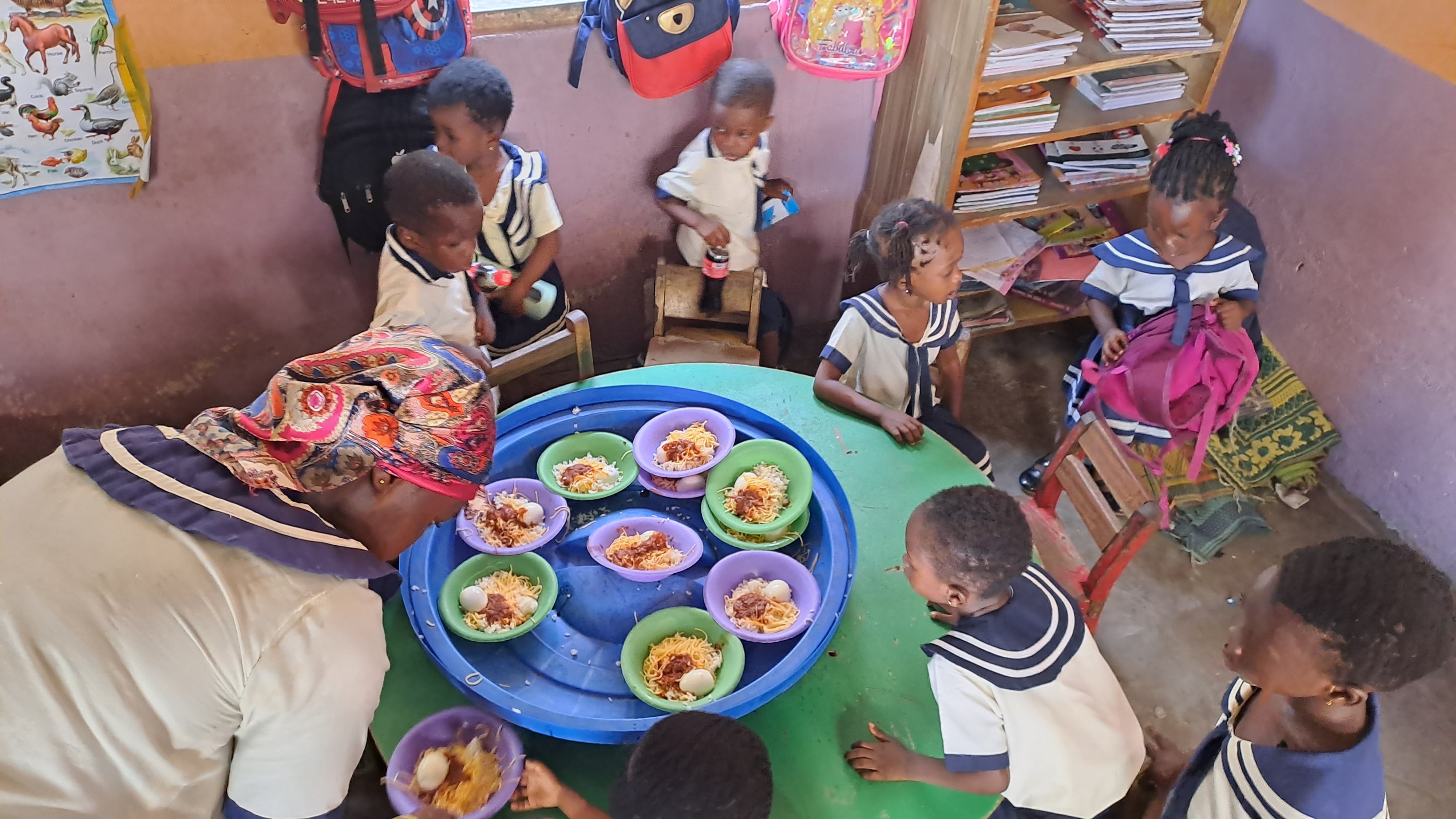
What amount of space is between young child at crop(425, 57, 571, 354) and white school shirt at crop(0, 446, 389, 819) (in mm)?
1827

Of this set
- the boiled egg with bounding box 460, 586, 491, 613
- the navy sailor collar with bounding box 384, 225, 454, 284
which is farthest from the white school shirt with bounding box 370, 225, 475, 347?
the boiled egg with bounding box 460, 586, 491, 613

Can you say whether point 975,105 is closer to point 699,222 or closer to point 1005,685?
point 699,222

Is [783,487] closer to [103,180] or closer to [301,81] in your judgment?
[301,81]

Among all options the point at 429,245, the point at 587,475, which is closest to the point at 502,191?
the point at 429,245

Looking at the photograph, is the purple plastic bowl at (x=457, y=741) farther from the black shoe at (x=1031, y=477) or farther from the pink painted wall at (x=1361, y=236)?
the pink painted wall at (x=1361, y=236)

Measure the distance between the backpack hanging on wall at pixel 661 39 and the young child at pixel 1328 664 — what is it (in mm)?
2784

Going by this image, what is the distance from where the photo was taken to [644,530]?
2.63 metres

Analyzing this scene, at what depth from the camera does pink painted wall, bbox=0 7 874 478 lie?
337cm

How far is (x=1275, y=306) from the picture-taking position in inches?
179

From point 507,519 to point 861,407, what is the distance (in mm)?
1196

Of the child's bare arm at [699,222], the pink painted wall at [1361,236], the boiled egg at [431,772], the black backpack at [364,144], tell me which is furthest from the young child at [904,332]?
the pink painted wall at [1361,236]

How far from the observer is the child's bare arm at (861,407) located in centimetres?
293

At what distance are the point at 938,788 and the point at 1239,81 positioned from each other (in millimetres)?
3932

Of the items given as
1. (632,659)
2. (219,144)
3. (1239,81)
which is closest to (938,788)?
(632,659)
